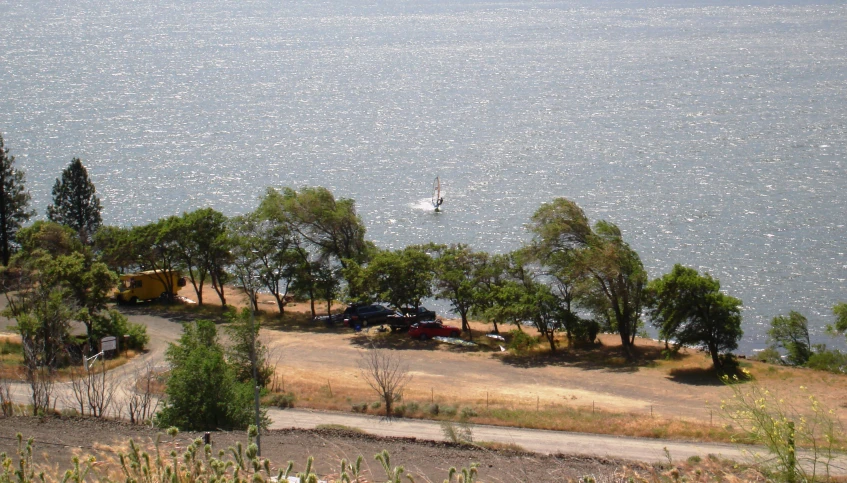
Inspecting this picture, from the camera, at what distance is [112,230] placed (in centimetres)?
4922

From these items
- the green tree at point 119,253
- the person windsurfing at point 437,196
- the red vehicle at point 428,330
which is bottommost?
the red vehicle at point 428,330

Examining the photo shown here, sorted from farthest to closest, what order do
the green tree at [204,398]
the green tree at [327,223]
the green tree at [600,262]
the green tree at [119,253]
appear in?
the green tree at [119,253], the green tree at [327,223], the green tree at [600,262], the green tree at [204,398]

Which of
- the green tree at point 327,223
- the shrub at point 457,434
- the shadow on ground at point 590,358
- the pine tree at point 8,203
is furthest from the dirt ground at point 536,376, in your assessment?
the pine tree at point 8,203

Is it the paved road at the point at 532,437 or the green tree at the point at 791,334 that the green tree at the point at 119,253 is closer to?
the paved road at the point at 532,437

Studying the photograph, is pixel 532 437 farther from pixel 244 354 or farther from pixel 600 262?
pixel 600 262

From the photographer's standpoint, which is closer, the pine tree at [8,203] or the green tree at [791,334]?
the green tree at [791,334]

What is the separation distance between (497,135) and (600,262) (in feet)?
185

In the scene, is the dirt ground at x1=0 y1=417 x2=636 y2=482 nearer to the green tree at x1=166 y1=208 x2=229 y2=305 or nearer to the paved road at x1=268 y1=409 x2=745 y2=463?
the paved road at x1=268 y1=409 x2=745 y2=463

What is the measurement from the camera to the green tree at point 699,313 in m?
34.6

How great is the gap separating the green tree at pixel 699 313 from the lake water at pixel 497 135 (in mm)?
11462

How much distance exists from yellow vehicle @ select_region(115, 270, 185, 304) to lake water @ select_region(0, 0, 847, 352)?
1885 centimetres

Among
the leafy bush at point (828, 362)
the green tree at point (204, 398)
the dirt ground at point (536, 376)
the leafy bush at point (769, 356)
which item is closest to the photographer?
the green tree at point (204, 398)

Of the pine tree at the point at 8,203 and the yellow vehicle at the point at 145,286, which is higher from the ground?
the pine tree at the point at 8,203

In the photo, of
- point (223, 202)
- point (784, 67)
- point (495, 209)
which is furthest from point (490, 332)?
point (784, 67)
